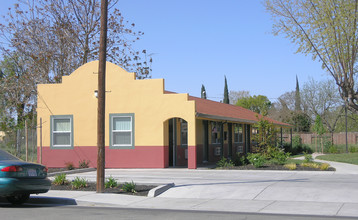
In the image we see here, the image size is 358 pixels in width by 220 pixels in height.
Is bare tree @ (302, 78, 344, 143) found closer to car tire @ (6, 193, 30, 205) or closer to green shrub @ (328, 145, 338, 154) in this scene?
green shrub @ (328, 145, 338, 154)

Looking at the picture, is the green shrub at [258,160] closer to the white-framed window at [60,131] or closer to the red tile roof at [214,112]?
the red tile roof at [214,112]

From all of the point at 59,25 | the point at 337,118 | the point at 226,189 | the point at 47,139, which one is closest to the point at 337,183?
the point at 226,189

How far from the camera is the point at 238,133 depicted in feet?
104

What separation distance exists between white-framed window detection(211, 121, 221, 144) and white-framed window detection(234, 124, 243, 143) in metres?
3.15

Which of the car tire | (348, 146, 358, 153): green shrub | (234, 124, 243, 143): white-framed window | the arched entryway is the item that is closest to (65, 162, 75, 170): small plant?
the arched entryway

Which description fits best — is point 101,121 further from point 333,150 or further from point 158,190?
point 333,150

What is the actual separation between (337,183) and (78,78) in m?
13.6

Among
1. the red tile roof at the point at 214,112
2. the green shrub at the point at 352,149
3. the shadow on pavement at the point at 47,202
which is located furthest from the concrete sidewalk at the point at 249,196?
the green shrub at the point at 352,149

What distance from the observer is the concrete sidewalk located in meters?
10.9

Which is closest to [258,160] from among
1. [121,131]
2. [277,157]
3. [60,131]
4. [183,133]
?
[277,157]

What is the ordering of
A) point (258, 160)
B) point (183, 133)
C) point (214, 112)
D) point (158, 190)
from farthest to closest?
point (214, 112) → point (183, 133) → point (258, 160) → point (158, 190)

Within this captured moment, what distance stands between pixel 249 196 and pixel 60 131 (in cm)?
1296

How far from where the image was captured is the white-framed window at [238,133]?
101 ft

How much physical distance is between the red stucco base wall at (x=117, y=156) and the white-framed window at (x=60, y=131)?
31 centimetres
